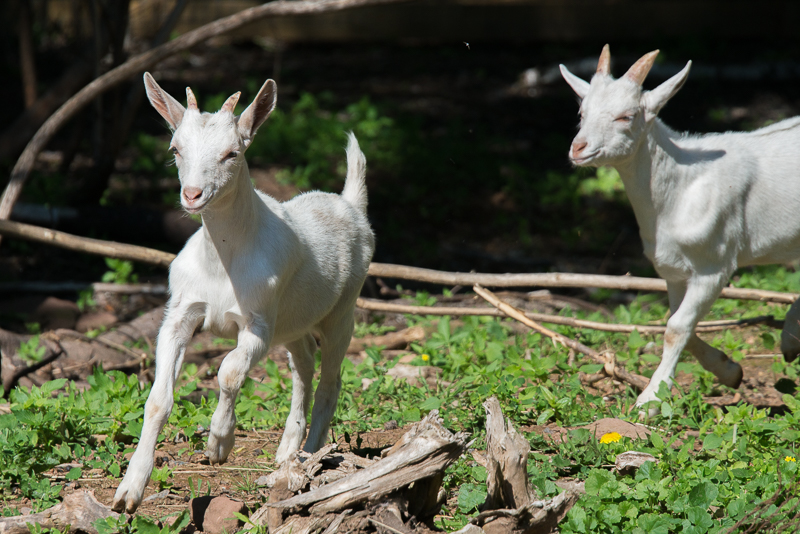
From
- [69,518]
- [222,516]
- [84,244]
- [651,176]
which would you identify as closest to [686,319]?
[651,176]

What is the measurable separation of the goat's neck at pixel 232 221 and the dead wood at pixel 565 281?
6.98 ft

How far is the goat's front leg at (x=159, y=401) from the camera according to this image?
9.05 ft

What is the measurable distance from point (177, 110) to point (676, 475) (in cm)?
248

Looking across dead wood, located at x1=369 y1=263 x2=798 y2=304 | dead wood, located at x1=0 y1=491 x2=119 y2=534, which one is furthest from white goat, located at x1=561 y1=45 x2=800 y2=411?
dead wood, located at x1=0 y1=491 x2=119 y2=534

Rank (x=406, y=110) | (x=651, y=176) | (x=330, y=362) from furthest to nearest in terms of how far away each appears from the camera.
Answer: (x=406, y=110)
(x=651, y=176)
(x=330, y=362)

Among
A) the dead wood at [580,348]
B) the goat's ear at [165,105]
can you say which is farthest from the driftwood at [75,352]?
the dead wood at [580,348]

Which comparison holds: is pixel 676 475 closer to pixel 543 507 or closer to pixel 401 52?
pixel 543 507

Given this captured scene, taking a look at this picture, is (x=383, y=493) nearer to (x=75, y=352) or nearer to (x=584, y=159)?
(x=584, y=159)

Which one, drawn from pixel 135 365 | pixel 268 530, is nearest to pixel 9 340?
pixel 135 365

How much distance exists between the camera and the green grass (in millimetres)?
2904

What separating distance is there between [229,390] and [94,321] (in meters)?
3.43

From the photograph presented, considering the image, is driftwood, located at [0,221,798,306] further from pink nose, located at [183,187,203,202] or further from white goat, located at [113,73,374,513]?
pink nose, located at [183,187,203,202]

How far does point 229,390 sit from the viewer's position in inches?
116

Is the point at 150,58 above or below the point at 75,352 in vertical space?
above
